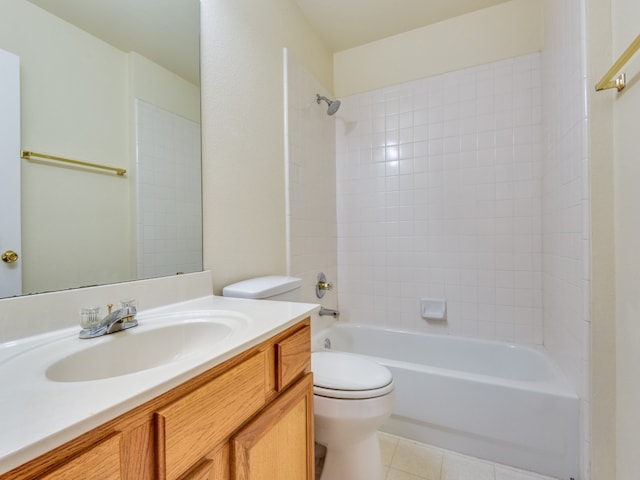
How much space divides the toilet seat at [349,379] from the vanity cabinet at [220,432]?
0.67 feet

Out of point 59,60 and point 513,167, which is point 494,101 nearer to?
point 513,167

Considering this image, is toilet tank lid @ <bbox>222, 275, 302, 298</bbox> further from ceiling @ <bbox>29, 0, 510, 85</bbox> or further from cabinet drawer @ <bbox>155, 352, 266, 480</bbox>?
ceiling @ <bbox>29, 0, 510, 85</bbox>

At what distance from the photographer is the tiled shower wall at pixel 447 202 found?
5.88ft

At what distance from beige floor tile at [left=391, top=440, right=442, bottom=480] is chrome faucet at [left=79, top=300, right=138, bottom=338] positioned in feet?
4.24

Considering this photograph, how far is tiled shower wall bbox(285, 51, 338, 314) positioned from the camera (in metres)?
1.69

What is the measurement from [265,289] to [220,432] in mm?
609

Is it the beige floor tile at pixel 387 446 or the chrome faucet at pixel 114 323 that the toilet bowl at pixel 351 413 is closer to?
the beige floor tile at pixel 387 446

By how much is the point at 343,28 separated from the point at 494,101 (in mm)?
1112

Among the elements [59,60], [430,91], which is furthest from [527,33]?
[59,60]

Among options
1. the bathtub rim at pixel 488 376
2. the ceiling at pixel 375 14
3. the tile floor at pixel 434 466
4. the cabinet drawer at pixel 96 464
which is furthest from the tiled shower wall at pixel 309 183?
the cabinet drawer at pixel 96 464

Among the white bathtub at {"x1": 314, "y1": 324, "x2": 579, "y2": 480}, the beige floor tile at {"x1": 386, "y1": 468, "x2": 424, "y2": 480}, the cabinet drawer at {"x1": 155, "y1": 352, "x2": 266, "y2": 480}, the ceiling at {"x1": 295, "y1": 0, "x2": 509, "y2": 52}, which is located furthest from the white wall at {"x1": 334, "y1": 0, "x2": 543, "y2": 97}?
the beige floor tile at {"x1": 386, "y1": 468, "x2": 424, "y2": 480}

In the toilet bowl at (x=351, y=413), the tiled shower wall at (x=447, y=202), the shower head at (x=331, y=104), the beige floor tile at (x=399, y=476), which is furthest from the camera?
the shower head at (x=331, y=104)

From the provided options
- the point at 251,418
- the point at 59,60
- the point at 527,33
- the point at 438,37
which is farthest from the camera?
the point at 438,37

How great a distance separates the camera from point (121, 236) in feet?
2.92
